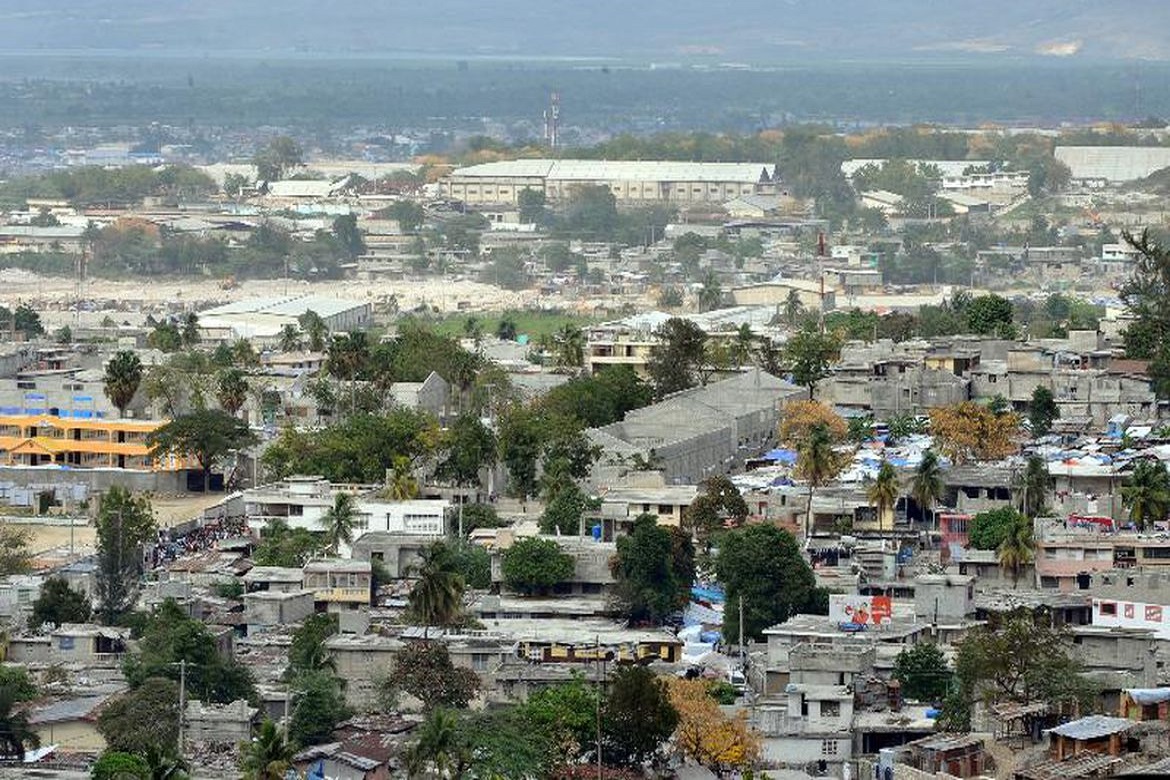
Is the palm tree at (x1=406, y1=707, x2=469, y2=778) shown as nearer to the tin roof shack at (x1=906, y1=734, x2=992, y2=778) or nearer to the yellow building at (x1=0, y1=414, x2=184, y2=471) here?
the tin roof shack at (x1=906, y1=734, x2=992, y2=778)

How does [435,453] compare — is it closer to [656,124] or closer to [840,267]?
[840,267]

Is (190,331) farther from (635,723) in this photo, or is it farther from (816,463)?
(635,723)

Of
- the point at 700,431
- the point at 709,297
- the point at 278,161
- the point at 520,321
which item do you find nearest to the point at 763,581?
the point at 700,431

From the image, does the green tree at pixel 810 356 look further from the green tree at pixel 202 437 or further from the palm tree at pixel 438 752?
the palm tree at pixel 438 752

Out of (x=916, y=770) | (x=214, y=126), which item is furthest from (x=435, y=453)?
(x=214, y=126)

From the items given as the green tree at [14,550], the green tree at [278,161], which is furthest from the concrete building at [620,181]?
the green tree at [14,550]

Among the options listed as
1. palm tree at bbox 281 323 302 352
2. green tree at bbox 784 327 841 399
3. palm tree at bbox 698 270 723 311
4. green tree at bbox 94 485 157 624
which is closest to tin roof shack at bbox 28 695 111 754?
green tree at bbox 94 485 157 624
